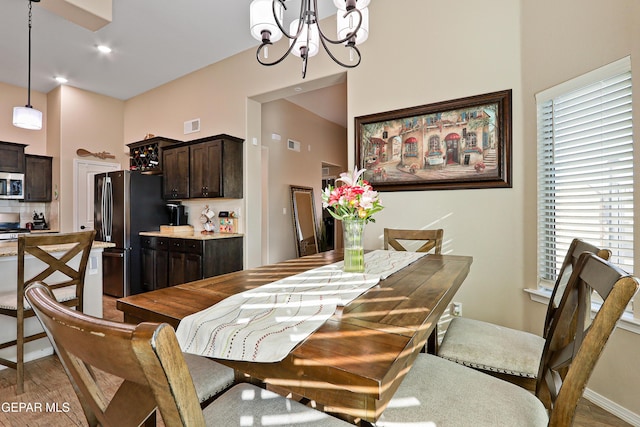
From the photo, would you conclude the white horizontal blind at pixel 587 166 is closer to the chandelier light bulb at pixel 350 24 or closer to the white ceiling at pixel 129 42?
the chandelier light bulb at pixel 350 24

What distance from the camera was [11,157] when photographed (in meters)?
4.92

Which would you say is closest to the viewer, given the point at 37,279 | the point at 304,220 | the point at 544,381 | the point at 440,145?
the point at 544,381

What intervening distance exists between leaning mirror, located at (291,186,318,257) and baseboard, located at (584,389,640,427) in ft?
14.4

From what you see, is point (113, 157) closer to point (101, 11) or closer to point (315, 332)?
point (101, 11)

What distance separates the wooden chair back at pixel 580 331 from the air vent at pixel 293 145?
16.9 ft

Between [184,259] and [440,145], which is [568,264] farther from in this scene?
[184,259]

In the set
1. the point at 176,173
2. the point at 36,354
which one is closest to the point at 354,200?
the point at 36,354

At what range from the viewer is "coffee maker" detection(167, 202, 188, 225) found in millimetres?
4891

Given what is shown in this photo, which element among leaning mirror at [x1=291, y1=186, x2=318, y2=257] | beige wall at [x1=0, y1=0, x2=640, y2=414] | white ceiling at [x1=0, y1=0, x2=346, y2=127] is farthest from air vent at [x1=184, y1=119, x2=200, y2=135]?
beige wall at [x1=0, y1=0, x2=640, y2=414]

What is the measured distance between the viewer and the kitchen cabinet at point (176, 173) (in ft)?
14.9

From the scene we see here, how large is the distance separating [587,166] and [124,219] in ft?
17.4

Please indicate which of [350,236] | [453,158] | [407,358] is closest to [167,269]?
[350,236]

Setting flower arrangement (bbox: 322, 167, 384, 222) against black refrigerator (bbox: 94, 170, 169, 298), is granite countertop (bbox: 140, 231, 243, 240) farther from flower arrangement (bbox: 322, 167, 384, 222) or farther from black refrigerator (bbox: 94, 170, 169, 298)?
flower arrangement (bbox: 322, 167, 384, 222)

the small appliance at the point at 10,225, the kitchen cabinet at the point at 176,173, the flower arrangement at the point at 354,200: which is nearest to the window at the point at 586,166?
the flower arrangement at the point at 354,200
